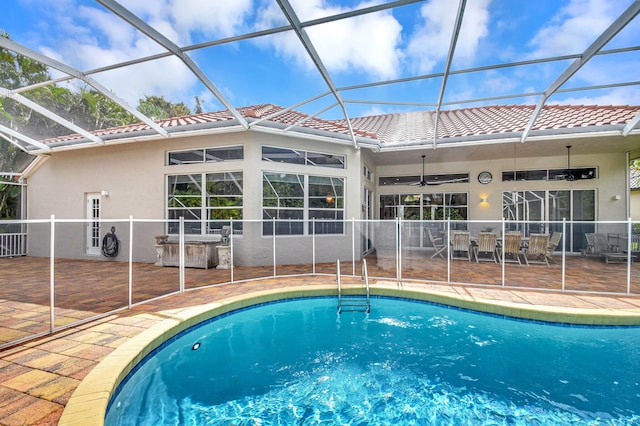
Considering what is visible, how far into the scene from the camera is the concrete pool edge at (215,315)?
7.36 ft

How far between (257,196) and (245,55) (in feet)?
10.9

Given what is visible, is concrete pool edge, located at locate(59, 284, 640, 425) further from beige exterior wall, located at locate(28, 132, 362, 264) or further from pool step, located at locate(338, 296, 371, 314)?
beige exterior wall, located at locate(28, 132, 362, 264)

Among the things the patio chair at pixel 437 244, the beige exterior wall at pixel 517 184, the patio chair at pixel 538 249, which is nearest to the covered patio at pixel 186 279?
the patio chair at pixel 437 244

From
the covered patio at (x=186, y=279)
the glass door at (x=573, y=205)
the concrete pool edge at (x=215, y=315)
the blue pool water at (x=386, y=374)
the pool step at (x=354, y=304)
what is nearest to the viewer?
the concrete pool edge at (x=215, y=315)

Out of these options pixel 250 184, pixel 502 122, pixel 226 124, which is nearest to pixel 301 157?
pixel 250 184

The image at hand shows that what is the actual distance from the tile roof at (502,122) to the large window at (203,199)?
15.5ft

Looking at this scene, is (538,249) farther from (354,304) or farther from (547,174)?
(354,304)

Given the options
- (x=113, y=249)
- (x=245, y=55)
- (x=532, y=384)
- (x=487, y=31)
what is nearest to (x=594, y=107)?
(x=487, y=31)

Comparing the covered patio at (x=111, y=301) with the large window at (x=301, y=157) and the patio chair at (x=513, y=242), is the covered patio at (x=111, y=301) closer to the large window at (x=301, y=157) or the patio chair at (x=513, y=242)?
the patio chair at (x=513, y=242)

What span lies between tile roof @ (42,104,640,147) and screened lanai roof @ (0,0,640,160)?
0.12m

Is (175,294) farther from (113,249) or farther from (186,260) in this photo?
(113,249)

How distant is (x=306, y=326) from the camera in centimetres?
482

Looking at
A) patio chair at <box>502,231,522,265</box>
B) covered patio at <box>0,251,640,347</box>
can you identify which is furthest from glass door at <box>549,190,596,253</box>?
patio chair at <box>502,231,522,265</box>

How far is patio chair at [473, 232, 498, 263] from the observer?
777 centimetres
